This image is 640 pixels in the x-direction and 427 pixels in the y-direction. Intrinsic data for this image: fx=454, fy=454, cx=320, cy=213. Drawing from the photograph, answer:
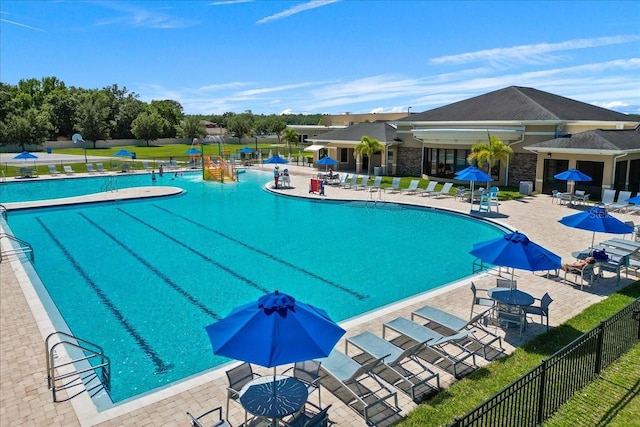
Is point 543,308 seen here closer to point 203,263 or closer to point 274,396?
point 274,396

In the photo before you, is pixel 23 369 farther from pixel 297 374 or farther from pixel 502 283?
pixel 502 283

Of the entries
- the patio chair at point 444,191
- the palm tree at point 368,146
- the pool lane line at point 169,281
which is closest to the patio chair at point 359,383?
the pool lane line at point 169,281

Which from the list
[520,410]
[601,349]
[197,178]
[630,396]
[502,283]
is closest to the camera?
[520,410]

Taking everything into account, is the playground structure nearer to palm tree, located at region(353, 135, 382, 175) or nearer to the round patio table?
palm tree, located at region(353, 135, 382, 175)

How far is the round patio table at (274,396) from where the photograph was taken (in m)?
5.69

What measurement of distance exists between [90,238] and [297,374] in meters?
14.8

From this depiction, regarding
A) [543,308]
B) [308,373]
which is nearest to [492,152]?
[543,308]

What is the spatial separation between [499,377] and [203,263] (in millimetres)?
10426

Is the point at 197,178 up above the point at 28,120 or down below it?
below

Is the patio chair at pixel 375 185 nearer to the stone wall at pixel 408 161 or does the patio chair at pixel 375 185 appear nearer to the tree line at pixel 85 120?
the stone wall at pixel 408 161

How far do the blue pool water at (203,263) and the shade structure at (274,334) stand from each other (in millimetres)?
3290

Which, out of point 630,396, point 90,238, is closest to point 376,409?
point 630,396

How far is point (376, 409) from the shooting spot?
258 inches

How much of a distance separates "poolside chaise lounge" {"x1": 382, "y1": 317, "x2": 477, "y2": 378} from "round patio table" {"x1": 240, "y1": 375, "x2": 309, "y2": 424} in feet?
8.77
